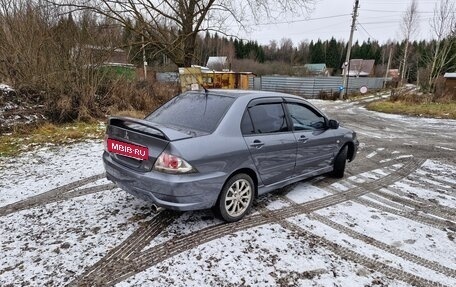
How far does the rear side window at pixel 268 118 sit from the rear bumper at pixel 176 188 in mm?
864

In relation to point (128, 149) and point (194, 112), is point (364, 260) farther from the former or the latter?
point (128, 149)

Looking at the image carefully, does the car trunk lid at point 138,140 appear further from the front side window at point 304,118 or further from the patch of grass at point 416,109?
the patch of grass at point 416,109

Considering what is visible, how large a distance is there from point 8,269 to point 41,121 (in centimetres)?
685

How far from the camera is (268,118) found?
3.94 metres

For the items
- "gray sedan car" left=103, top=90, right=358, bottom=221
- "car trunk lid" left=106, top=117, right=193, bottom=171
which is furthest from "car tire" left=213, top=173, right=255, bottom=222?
"car trunk lid" left=106, top=117, right=193, bottom=171

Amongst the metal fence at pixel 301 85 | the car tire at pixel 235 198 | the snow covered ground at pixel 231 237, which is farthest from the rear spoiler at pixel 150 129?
the metal fence at pixel 301 85

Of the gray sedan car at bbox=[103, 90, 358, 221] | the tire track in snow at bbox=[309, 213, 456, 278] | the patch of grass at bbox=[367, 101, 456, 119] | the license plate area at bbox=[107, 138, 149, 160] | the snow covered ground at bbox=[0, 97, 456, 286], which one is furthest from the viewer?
the patch of grass at bbox=[367, 101, 456, 119]

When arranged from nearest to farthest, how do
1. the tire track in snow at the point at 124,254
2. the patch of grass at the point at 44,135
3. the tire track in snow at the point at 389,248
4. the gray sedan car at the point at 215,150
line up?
the tire track in snow at the point at 124,254, the tire track in snow at the point at 389,248, the gray sedan car at the point at 215,150, the patch of grass at the point at 44,135

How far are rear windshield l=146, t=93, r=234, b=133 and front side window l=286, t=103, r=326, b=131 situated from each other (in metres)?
1.08

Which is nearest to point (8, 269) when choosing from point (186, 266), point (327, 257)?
point (186, 266)

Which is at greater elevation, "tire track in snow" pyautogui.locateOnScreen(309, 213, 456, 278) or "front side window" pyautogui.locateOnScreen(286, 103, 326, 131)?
"front side window" pyautogui.locateOnScreen(286, 103, 326, 131)

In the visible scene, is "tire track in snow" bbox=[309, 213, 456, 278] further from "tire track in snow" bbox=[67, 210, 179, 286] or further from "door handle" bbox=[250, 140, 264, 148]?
"tire track in snow" bbox=[67, 210, 179, 286]

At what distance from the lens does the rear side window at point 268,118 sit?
3.76 meters

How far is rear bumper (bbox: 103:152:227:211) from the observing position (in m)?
2.99
